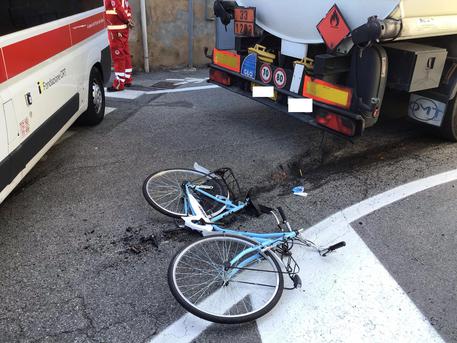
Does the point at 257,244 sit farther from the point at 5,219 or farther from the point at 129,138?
the point at 129,138

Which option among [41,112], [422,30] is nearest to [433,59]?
[422,30]

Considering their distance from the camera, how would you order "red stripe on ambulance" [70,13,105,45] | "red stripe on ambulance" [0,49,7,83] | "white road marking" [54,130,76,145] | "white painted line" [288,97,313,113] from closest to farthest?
"red stripe on ambulance" [0,49,7,83], "white painted line" [288,97,313,113], "red stripe on ambulance" [70,13,105,45], "white road marking" [54,130,76,145]

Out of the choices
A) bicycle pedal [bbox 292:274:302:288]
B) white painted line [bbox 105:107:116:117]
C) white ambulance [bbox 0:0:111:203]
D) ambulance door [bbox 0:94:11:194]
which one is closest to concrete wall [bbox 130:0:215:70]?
white painted line [bbox 105:107:116:117]

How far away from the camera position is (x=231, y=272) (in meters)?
2.88

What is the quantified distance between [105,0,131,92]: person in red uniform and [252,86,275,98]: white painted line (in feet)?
10.5

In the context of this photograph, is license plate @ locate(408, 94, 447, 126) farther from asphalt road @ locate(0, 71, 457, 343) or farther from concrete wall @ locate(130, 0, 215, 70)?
concrete wall @ locate(130, 0, 215, 70)

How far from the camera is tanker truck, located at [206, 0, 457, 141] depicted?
3.80 meters

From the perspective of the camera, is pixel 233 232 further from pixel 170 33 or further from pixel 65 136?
pixel 170 33

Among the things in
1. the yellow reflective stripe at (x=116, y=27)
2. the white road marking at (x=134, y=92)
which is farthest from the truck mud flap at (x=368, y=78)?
the yellow reflective stripe at (x=116, y=27)

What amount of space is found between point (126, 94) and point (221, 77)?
2.26 metres

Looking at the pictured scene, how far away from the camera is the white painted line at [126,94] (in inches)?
279

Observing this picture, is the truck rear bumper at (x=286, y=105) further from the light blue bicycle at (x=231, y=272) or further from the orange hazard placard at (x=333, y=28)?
the light blue bicycle at (x=231, y=272)

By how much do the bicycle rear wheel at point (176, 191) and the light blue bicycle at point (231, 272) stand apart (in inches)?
13.1

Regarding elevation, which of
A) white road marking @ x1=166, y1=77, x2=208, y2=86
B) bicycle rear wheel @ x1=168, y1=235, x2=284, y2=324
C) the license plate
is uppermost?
the license plate
